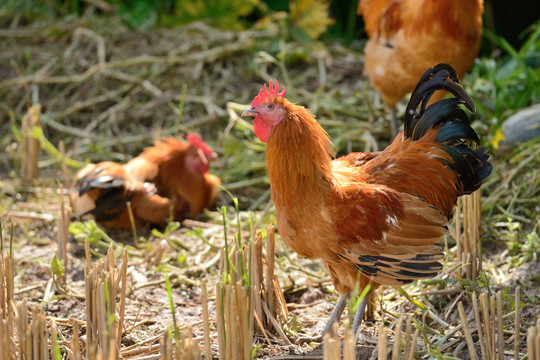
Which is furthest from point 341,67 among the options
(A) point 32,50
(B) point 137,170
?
(A) point 32,50

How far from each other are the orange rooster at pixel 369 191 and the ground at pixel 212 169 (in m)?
0.38

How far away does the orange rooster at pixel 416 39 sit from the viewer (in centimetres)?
448

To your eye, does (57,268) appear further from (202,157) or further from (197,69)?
(197,69)

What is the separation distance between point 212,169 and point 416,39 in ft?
7.52

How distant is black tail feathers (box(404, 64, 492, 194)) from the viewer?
3.28m

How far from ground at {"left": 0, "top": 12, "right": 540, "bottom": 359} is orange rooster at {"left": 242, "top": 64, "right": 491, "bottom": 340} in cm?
38

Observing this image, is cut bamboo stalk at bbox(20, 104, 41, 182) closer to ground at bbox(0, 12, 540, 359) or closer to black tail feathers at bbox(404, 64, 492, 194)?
ground at bbox(0, 12, 540, 359)

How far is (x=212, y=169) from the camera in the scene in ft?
19.5

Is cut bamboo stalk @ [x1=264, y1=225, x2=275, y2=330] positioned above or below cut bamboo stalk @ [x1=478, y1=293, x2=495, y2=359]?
above

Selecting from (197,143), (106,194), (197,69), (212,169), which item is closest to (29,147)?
(106,194)

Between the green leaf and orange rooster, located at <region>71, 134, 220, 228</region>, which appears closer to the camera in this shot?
the green leaf

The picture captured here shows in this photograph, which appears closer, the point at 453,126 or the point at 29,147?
the point at 453,126

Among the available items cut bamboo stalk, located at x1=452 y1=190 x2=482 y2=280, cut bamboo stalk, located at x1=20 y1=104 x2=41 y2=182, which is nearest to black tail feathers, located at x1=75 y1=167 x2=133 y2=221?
cut bamboo stalk, located at x1=20 y1=104 x2=41 y2=182

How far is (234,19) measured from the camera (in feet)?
26.1
